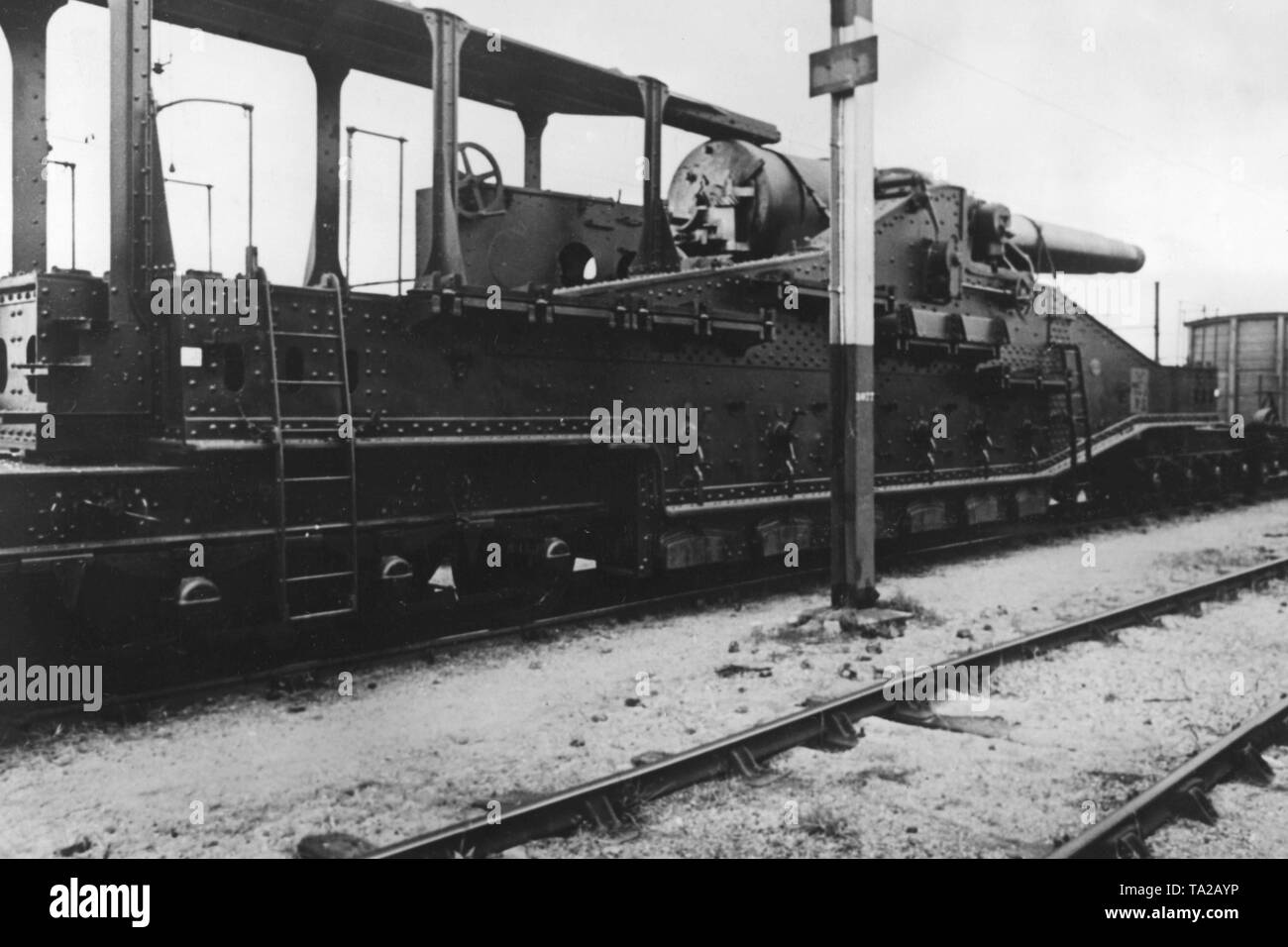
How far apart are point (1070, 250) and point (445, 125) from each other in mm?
9899

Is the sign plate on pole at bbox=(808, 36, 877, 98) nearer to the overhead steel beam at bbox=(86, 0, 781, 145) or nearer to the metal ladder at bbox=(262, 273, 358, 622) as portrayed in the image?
the overhead steel beam at bbox=(86, 0, 781, 145)

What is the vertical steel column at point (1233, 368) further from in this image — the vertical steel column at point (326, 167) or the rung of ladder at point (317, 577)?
the rung of ladder at point (317, 577)

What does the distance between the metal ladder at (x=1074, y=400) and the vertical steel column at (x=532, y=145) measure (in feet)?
21.4

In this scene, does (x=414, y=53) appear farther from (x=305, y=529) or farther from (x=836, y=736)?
(x=836, y=736)

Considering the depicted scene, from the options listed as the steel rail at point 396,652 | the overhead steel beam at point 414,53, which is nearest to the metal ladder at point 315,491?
the steel rail at point 396,652

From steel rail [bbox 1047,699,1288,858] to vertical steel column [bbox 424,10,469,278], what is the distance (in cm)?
476

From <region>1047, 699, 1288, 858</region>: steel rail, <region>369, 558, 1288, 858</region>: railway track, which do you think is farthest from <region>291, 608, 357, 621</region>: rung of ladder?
<region>1047, 699, 1288, 858</region>: steel rail

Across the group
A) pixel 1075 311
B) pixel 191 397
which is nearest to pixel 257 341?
pixel 191 397

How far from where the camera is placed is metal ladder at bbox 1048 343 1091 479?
13.0m

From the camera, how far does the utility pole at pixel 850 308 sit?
26.8 ft
